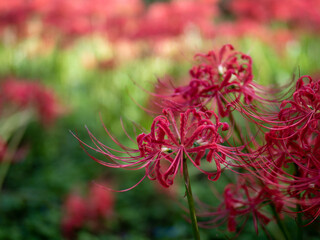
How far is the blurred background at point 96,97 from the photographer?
7.25ft

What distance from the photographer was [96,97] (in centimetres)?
432

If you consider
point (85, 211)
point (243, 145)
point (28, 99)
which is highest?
point (28, 99)

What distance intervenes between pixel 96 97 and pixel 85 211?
7.61ft

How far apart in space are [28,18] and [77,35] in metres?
0.74

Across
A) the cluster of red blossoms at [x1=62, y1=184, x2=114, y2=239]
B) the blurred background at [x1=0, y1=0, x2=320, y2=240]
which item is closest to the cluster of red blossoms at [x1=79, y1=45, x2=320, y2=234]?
the blurred background at [x1=0, y1=0, x2=320, y2=240]

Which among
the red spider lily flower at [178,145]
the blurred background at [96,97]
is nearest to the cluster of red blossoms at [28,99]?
the blurred background at [96,97]

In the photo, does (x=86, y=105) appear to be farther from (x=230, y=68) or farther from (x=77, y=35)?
(x=230, y=68)

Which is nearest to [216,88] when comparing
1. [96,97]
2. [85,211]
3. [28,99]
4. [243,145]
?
[243,145]

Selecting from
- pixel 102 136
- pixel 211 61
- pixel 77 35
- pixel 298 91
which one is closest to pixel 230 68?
pixel 211 61

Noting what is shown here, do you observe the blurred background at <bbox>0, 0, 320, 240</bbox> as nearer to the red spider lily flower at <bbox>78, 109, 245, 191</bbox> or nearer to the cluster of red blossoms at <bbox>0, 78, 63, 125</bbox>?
the cluster of red blossoms at <bbox>0, 78, 63, 125</bbox>

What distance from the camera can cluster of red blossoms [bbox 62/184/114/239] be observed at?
2066 mm

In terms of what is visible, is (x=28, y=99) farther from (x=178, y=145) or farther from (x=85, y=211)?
(x=178, y=145)

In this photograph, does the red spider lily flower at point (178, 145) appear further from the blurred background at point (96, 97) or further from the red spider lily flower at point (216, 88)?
the blurred background at point (96, 97)

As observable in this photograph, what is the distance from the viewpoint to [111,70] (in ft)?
13.4
